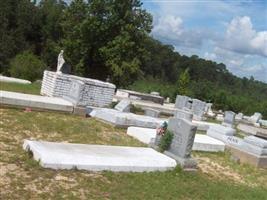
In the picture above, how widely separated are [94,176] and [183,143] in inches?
111

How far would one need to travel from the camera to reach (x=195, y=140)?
45.4 ft

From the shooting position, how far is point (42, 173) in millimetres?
7711

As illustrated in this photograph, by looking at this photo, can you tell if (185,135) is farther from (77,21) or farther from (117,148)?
(77,21)

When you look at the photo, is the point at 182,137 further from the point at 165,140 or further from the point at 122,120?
the point at 122,120

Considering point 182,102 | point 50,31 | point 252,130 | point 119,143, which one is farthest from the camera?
point 50,31

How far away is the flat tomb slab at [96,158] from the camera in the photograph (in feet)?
27.0

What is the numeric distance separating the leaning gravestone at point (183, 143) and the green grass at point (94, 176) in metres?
0.30

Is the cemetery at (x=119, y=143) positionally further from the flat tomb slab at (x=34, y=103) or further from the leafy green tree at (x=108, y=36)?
the leafy green tree at (x=108, y=36)

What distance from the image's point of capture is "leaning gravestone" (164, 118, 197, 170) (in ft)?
33.4

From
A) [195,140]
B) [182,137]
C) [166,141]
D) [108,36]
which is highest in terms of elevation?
[108,36]

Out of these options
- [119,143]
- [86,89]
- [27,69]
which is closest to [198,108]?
[86,89]

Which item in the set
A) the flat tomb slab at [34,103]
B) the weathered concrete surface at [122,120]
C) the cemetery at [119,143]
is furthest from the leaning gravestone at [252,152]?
the flat tomb slab at [34,103]

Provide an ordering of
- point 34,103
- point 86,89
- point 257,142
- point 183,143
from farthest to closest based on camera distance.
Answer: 1. point 86,89
2. point 34,103
3. point 257,142
4. point 183,143

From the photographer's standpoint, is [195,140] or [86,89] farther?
[86,89]
